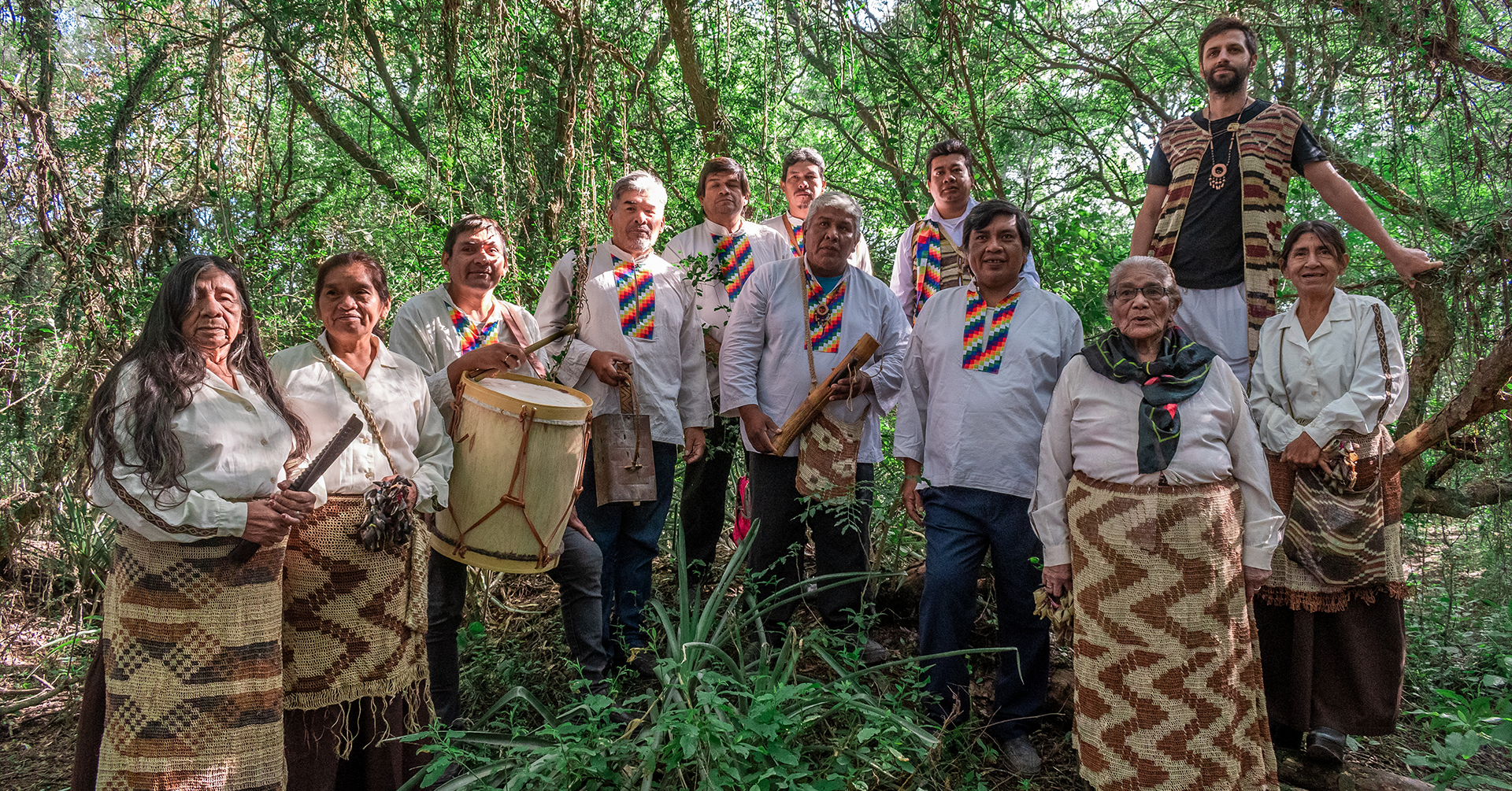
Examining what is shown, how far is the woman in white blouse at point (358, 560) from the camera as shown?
2.59 metres

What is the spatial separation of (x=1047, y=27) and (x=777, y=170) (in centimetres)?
A: 189

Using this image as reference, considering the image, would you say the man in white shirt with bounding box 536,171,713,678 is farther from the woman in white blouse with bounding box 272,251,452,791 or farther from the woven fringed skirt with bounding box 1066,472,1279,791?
the woven fringed skirt with bounding box 1066,472,1279,791

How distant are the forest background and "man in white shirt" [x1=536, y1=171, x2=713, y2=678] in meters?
0.23

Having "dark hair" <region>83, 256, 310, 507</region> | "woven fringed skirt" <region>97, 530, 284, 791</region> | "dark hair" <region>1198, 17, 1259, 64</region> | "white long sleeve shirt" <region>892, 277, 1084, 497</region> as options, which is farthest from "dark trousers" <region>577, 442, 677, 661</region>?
"dark hair" <region>1198, 17, 1259, 64</region>

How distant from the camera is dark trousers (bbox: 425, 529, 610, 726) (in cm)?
319

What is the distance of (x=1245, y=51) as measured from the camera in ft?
11.1

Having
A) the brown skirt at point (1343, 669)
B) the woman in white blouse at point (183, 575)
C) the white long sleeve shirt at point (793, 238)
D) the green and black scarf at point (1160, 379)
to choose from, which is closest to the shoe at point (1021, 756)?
the brown skirt at point (1343, 669)

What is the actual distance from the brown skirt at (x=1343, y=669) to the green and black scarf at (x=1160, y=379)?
113cm

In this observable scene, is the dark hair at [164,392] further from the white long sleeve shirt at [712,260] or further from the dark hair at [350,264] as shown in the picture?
the white long sleeve shirt at [712,260]

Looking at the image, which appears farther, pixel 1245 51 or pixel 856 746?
pixel 1245 51

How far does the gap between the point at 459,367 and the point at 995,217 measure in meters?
1.97

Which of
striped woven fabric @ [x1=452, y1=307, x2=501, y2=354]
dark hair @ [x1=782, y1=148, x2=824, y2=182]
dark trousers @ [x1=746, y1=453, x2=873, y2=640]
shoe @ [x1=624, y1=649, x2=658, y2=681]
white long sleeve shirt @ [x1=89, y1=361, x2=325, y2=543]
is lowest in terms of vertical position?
shoe @ [x1=624, y1=649, x2=658, y2=681]

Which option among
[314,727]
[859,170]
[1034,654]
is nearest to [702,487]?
[1034,654]

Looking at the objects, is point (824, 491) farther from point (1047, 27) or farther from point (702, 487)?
point (1047, 27)
